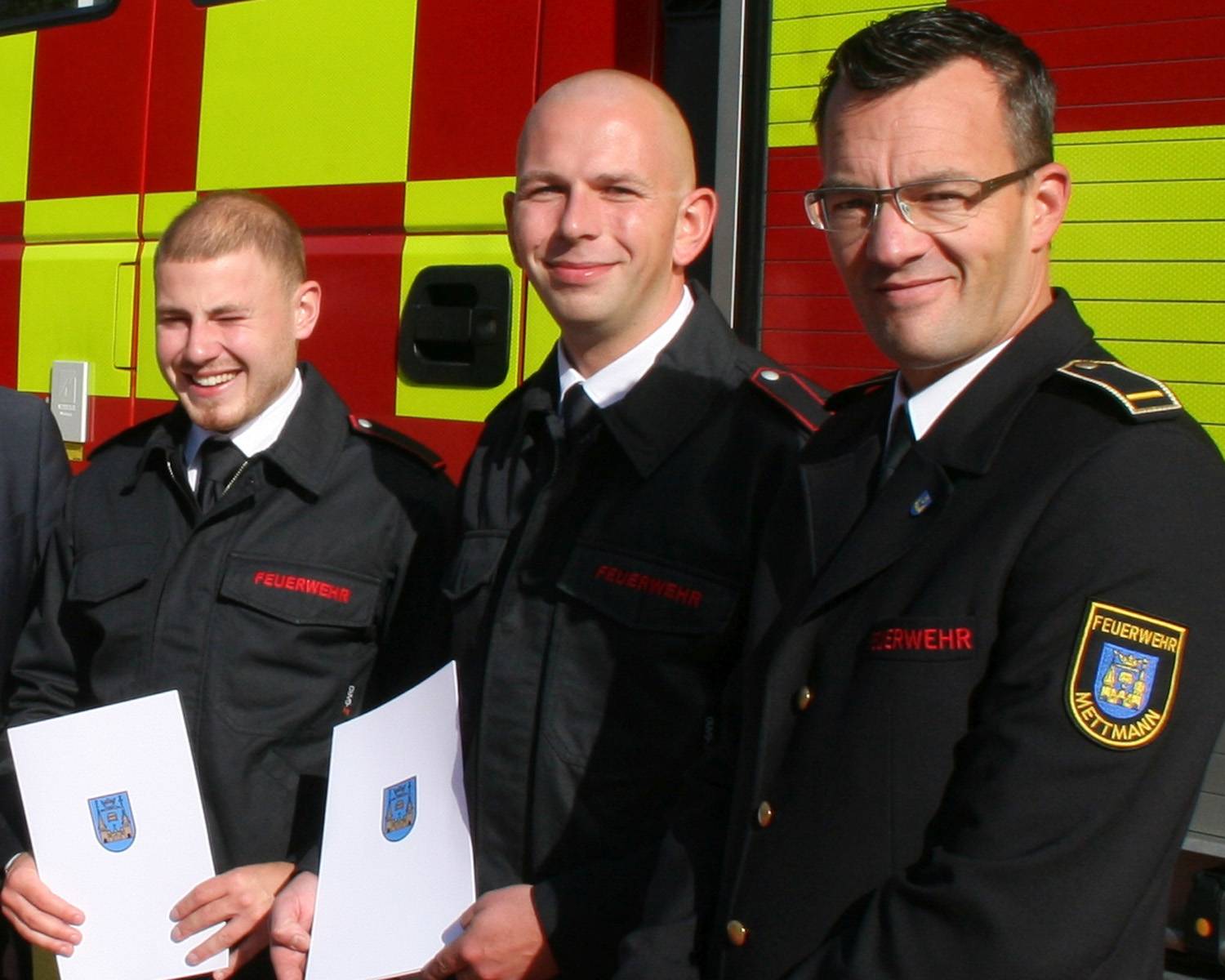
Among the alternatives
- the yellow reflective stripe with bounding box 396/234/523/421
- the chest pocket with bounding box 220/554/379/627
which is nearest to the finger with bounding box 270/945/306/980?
the chest pocket with bounding box 220/554/379/627

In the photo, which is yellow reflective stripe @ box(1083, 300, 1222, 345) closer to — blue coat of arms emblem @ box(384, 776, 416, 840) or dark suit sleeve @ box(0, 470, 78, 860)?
blue coat of arms emblem @ box(384, 776, 416, 840)

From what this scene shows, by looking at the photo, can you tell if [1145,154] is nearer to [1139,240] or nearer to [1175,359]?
[1139,240]

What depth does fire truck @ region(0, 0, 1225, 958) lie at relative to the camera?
166 centimetres

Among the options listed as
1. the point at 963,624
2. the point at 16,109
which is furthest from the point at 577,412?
the point at 16,109

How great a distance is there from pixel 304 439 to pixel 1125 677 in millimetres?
1174

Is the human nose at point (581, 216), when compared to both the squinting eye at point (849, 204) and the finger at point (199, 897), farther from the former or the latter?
the finger at point (199, 897)

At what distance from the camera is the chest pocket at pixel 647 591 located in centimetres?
145

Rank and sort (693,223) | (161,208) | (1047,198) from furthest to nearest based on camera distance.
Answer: (161,208) → (693,223) → (1047,198)

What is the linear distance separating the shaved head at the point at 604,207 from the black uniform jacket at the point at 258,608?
418mm

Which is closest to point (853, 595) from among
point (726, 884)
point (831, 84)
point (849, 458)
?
point (849, 458)

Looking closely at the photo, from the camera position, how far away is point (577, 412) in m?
1.59

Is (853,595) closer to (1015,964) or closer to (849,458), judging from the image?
(849,458)

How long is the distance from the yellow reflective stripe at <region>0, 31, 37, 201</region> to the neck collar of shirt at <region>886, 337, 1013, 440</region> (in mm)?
2228

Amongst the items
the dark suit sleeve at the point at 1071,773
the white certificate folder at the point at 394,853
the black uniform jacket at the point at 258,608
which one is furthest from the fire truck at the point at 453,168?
the white certificate folder at the point at 394,853
